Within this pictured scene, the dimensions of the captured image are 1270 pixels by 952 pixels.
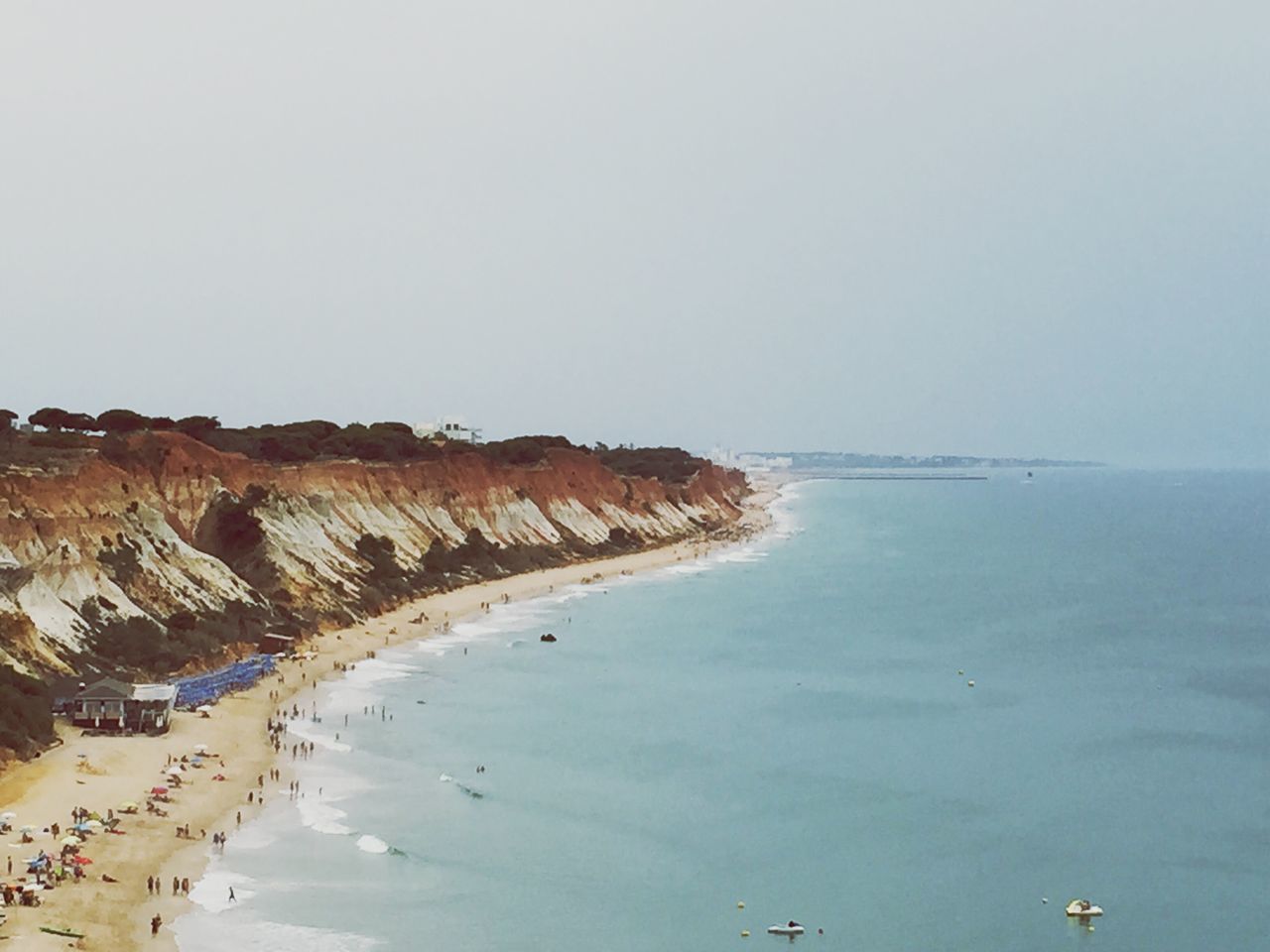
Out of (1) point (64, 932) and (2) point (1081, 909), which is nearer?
(1) point (64, 932)

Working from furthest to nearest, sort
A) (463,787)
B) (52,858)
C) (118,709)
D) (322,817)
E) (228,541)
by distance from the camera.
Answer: (228,541) → (118,709) → (463,787) → (322,817) → (52,858)

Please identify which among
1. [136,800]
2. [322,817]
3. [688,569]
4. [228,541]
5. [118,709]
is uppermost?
[228,541]

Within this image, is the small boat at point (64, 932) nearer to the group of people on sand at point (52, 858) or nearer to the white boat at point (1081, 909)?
the group of people on sand at point (52, 858)

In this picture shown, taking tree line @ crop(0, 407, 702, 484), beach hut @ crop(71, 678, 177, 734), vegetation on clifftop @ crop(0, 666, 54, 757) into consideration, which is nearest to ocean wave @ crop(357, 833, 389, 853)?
vegetation on clifftop @ crop(0, 666, 54, 757)

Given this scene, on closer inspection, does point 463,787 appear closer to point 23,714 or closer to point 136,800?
point 136,800

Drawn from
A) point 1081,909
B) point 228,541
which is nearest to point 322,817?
point 1081,909

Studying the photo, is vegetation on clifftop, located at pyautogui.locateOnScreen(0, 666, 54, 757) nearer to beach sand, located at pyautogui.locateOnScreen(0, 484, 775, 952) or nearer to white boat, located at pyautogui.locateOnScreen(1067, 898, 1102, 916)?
beach sand, located at pyautogui.locateOnScreen(0, 484, 775, 952)
